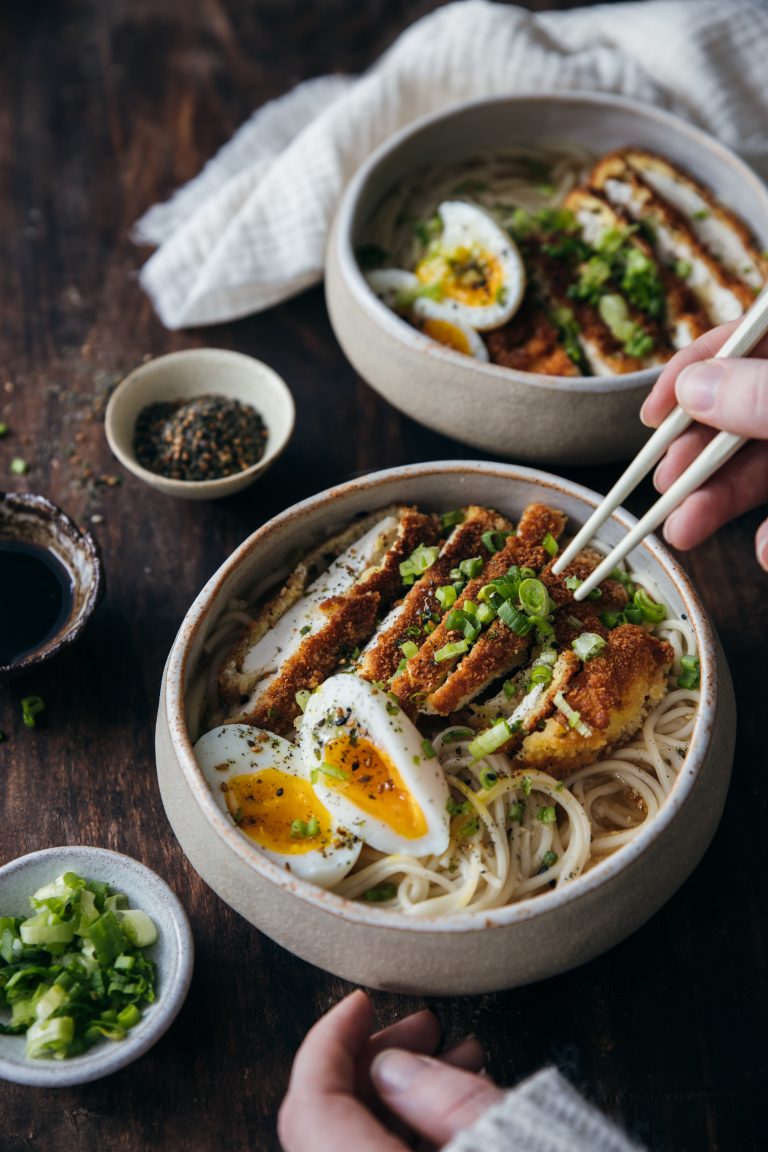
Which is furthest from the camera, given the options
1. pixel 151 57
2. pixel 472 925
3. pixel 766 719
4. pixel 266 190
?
pixel 151 57

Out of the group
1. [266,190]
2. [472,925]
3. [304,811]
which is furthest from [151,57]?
[472,925]

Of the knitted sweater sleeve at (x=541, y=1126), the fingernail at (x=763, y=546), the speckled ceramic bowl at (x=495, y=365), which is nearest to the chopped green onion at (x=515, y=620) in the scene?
the fingernail at (x=763, y=546)

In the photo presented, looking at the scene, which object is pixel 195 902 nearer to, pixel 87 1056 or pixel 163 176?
pixel 87 1056

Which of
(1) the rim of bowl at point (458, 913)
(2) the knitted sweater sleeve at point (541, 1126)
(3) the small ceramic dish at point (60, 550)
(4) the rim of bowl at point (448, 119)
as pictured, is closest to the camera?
(2) the knitted sweater sleeve at point (541, 1126)

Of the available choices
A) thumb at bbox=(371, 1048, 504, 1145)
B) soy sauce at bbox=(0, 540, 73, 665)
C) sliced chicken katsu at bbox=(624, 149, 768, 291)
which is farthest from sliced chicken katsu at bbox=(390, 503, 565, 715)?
sliced chicken katsu at bbox=(624, 149, 768, 291)

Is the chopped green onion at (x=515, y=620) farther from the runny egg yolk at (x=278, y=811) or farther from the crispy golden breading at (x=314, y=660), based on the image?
the runny egg yolk at (x=278, y=811)

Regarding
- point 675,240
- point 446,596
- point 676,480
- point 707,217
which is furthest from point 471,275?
point 446,596

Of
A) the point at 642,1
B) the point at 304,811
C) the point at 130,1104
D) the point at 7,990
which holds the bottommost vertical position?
the point at 130,1104
